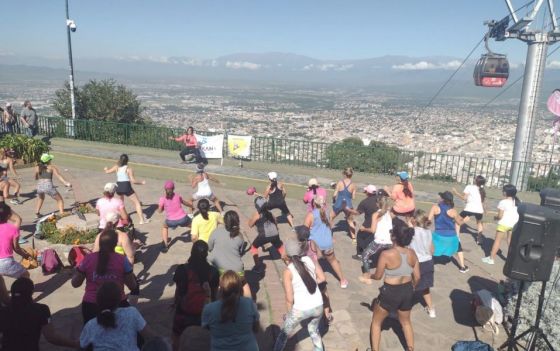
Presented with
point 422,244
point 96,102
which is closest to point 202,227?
point 422,244

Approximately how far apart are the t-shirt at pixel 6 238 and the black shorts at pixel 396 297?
475 centimetres

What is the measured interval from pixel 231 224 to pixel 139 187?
25.5 ft

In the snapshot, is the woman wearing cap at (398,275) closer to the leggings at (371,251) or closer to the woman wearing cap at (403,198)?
the leggings at (371,251)

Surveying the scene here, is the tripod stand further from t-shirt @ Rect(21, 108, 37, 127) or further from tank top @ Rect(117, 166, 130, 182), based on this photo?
t-shirt @ Rect(21, 108, 37, 127)

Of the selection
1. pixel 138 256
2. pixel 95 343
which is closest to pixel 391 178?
pixel 138 256

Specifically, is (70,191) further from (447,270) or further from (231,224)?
(447,270)

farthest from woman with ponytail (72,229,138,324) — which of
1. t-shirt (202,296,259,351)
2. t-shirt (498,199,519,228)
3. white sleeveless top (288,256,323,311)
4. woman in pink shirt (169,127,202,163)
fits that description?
woman in pink shirt (169,127,202,163)

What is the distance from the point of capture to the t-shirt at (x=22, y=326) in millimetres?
3896

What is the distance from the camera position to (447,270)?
8.09 metres

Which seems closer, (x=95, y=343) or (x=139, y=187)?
(x=95, y=343)

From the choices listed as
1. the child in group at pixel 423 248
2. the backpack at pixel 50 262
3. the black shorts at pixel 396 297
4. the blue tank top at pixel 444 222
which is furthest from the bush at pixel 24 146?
the black shorts at pixel 396 297

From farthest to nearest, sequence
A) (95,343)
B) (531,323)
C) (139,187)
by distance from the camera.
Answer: (139,187), (531,323), (95,343)

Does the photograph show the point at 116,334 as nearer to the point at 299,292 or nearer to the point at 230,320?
the point at 230,320

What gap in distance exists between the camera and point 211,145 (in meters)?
16.2
